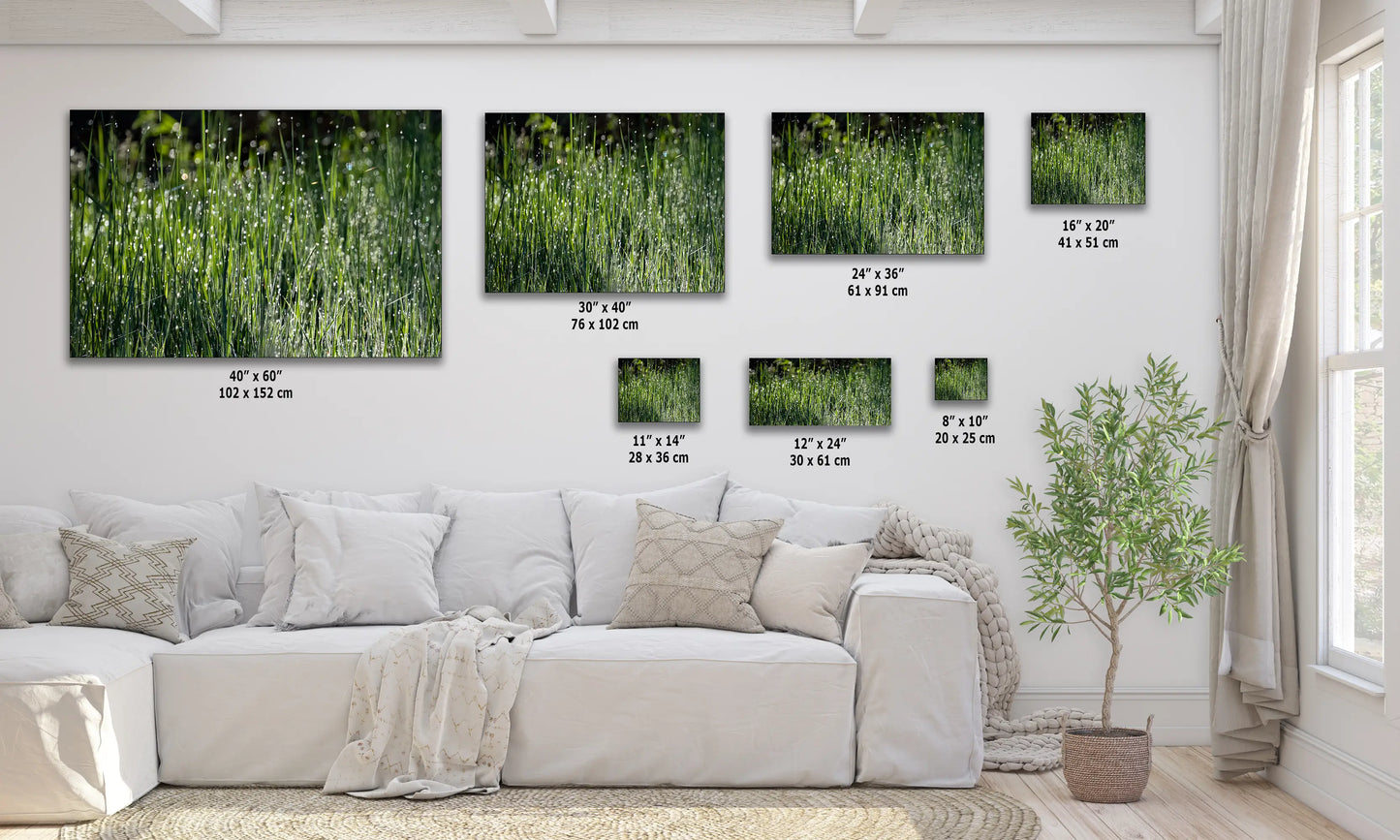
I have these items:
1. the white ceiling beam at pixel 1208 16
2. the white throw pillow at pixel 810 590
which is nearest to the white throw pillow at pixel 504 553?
the white throw pillow at pixel 810 590

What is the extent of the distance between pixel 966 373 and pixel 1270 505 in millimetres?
1248

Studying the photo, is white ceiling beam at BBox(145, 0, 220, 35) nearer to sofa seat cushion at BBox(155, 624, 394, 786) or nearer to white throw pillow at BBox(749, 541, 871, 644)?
sofa seat cushion at BBox(155, 624, 394, 786)

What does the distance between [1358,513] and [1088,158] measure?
69.6 inches

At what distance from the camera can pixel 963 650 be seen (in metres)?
3.75

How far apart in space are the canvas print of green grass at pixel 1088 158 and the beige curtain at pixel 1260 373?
0.59 metres

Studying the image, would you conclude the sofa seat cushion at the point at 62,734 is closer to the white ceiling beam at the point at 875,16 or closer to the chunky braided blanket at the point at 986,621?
the chunky braided blanket at the point at 986,621

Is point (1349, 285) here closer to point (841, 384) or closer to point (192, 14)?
point (841, 384)

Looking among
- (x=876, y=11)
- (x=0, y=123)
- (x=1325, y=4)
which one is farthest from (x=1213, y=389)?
(x=0, y=123)

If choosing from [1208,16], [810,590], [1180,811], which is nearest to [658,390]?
[810,590]

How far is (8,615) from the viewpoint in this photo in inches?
149

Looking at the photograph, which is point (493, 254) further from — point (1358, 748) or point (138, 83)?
point (1358, 748)

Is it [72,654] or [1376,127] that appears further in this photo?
[1376,127]

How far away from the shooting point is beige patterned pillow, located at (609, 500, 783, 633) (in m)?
3.93

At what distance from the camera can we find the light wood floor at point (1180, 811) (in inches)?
133
